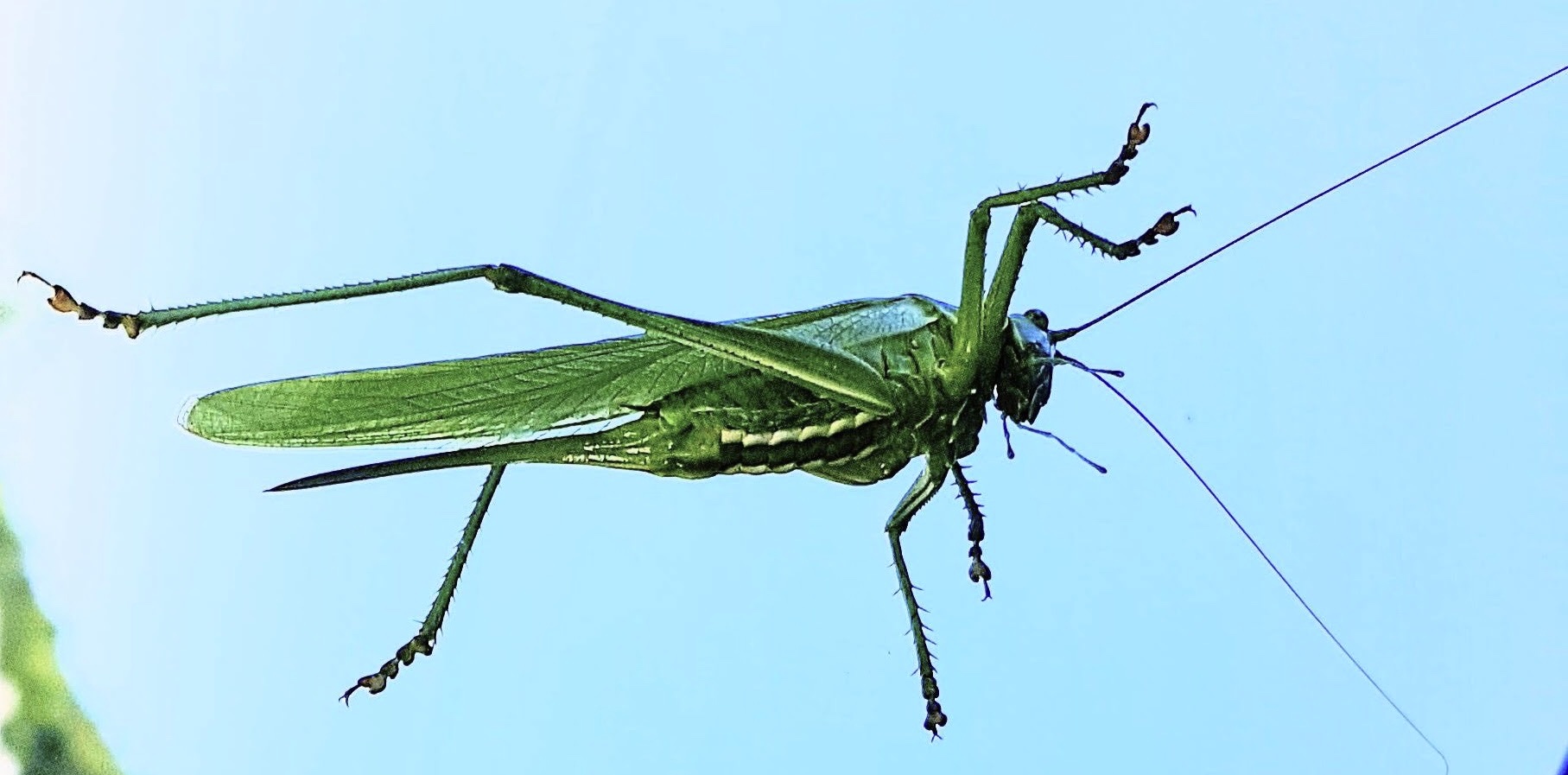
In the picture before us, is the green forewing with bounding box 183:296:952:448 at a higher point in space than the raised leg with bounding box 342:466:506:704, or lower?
higher

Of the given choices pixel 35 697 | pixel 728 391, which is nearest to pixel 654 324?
pixel 728 391

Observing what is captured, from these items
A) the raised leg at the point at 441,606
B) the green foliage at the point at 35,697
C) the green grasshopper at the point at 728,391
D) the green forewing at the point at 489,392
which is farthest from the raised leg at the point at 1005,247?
the green foliage at the point at 35,697

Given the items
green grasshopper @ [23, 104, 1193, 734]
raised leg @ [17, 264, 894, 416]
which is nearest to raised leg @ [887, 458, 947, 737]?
green grasshopper @ [23, 104, 1193, 734]

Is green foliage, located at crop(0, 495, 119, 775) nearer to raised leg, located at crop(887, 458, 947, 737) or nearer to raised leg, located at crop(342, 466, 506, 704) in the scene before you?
raised leg, located at crop(342, 466, 506, 704)

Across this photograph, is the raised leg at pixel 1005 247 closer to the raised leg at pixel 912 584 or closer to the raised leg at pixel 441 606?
the raised leg at pixel 912 584

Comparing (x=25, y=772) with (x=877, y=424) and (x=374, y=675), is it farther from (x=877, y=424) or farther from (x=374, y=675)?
(x=877, y=424)

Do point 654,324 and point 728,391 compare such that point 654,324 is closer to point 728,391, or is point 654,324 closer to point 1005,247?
point 728,391
